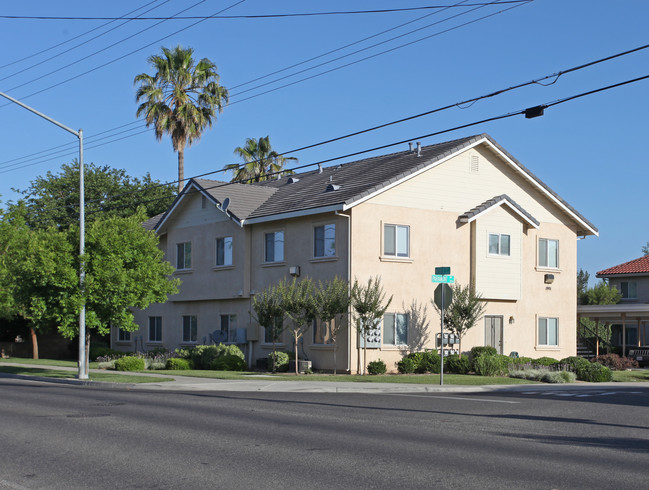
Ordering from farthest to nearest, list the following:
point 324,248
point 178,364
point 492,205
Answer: point 492,205 → point 178,364 → point 324,248

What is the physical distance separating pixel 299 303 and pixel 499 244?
1002 centimetres

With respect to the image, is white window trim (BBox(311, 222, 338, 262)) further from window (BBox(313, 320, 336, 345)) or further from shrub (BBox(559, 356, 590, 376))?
shrub (BBox(559, 356, 590, 376))

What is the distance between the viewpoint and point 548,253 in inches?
1439

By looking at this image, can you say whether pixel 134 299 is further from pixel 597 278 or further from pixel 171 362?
pixel 597 278

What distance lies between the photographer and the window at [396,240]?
31.2 meters

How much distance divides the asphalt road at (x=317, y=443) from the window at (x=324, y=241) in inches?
455

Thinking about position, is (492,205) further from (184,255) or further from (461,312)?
(184,255)

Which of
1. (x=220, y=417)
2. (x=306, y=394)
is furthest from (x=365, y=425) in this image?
(x=306, y=394)

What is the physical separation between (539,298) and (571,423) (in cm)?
2149

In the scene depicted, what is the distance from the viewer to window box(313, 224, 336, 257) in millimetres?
30703

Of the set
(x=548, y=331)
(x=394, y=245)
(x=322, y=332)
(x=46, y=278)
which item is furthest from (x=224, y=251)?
(x=548, y=331)

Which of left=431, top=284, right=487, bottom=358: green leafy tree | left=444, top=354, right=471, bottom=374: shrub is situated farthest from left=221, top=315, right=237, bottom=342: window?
left=444, top=354, right=471, bottom=374: shrub

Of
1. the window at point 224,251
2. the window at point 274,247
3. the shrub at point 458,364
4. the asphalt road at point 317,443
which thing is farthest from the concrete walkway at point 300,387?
the window at point 224,251

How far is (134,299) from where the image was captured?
27.3 meters
